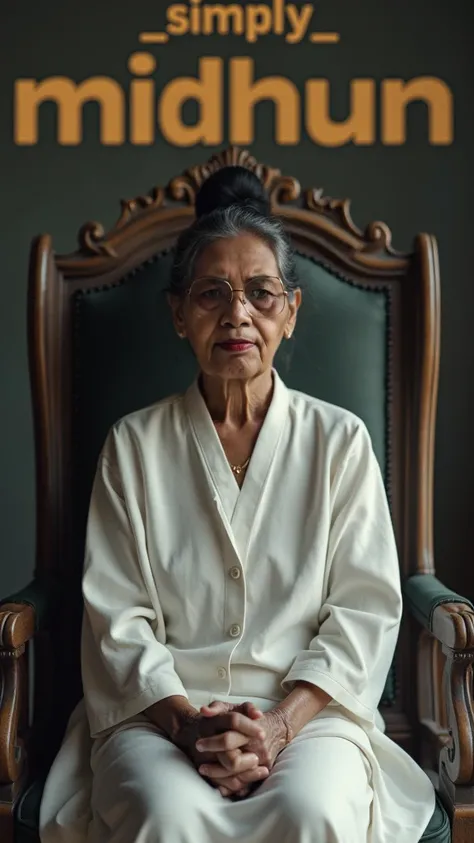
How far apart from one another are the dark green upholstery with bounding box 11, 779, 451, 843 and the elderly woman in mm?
23

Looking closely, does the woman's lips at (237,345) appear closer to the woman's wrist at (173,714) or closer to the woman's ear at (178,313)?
the woman's ear at (178,313)

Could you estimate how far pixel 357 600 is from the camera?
5.43 ft

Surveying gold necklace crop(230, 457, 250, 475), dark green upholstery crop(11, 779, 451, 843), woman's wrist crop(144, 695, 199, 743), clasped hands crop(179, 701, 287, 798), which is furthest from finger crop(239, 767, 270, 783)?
gold necklace crop(230, 457, 250, 475)

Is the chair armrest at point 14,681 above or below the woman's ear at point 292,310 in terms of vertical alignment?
below

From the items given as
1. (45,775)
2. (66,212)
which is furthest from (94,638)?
(66,212)

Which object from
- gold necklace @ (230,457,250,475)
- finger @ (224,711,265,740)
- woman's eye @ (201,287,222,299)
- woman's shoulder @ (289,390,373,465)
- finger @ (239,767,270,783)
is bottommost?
finger @ (239,767,270,783)

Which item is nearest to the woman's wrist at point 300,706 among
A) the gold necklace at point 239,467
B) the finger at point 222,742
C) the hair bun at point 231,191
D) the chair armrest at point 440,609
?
the finger at point 222,742

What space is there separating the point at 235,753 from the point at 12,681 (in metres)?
0.39

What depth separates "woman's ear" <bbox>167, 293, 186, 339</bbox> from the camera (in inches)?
70.9

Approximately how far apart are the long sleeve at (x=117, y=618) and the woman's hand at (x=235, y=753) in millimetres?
146

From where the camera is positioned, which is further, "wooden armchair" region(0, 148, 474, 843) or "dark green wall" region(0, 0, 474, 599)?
"dark green wall" region(0, 0, 474, 599)

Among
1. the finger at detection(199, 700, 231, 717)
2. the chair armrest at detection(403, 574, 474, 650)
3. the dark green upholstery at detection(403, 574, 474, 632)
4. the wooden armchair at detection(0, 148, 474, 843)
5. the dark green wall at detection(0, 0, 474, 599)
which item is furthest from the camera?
the dark green wall at detection(0, 0, 474, 599)

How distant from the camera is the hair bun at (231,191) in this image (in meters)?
1.85

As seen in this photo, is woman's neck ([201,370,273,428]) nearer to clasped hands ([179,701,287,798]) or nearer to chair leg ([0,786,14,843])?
clasped hands ([179,701,287,798])
